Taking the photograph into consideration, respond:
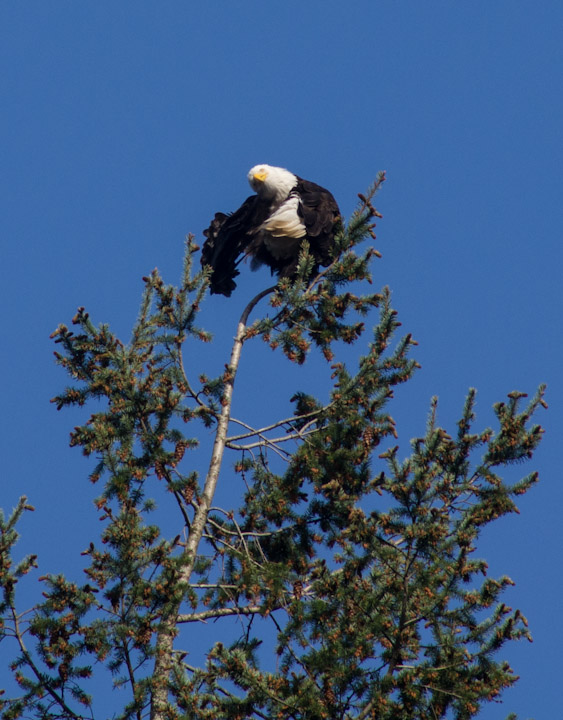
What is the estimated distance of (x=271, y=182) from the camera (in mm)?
10852

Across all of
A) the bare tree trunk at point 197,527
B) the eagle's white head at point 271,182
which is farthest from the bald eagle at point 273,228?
the bare tree trunk at point 197,527

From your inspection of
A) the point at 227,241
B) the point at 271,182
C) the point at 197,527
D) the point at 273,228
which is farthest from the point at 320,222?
the point at 197,527

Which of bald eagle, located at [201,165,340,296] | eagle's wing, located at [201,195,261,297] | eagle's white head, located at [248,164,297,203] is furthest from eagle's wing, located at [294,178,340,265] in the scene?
eagle's wing, located at [201,195,261,297]

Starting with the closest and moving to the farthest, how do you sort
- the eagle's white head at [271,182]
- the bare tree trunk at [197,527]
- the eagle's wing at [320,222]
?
the bare tree trunk at [197,527]
the eagle's wing at [320,222]
the eagle's white head at [271,182]

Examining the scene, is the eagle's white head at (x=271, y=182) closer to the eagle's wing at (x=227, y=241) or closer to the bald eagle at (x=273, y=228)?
the bald eagle at (x=273, y=228)

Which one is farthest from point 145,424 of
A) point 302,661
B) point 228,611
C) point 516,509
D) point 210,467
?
point 516,509

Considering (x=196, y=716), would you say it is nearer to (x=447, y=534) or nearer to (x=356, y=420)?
(x=447, y=534)

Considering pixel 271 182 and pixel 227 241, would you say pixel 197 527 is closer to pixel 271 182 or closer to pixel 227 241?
pixel 227 241

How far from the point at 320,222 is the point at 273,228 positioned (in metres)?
0.43

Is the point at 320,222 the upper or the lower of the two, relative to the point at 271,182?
lower

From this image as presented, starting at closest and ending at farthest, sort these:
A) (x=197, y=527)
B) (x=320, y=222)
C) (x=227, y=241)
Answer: (x=197, y=527), (x=320, y=222), (x=227, y=241)

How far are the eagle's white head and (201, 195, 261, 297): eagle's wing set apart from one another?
0.14 metres

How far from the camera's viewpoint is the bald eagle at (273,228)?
10422mm

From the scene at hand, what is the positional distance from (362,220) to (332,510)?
250 centimetres
